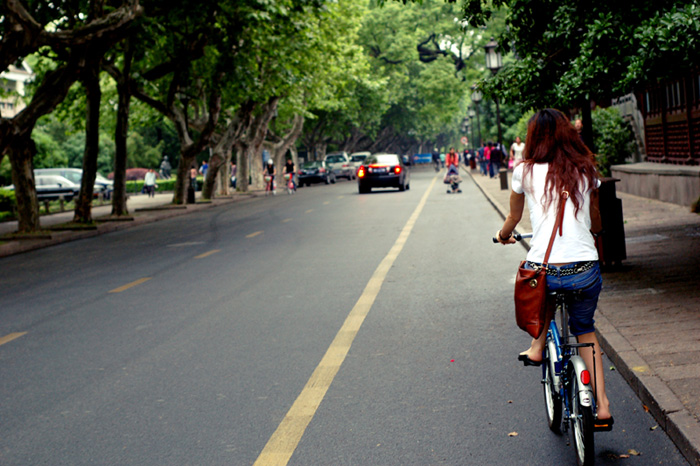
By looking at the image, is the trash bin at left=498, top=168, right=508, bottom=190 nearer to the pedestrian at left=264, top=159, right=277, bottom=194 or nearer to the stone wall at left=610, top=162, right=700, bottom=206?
the stone wall at left=610, top=162, right=700, bottom=206

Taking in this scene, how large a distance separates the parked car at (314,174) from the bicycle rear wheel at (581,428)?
4958 centimetres

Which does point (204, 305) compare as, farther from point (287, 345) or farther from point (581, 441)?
point (581, 441)

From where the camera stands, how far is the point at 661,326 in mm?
6805

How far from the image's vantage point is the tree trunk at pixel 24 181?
2066 cm

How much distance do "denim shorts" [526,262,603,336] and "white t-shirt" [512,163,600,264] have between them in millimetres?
61

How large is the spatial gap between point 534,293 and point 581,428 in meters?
0.65

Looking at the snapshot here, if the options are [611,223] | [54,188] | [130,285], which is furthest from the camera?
[54,188]

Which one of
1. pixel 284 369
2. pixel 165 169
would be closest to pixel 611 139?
pixel 284 369

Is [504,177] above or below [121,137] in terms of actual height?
below

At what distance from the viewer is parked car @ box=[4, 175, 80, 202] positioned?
41.3m

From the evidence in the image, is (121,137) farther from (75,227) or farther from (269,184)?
(269,184)

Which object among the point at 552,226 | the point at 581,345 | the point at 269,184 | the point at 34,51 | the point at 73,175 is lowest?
the point at 581,345

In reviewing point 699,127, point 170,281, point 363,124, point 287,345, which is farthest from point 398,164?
point 363,124

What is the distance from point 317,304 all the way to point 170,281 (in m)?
2.97
